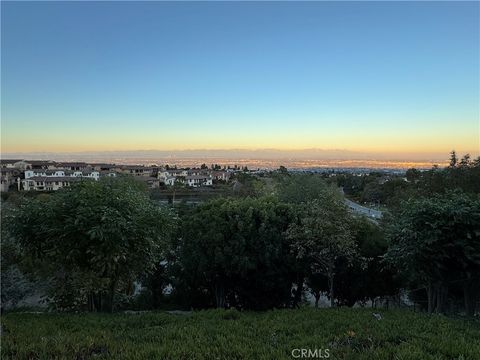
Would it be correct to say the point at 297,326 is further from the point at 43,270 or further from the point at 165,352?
the point at 43,270

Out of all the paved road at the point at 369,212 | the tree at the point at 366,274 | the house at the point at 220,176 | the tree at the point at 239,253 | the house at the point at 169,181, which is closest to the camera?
the tree at the point at 239,253

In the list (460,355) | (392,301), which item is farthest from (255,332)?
(392,301)

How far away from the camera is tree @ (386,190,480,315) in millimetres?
8523

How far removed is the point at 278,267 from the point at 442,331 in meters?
6.70

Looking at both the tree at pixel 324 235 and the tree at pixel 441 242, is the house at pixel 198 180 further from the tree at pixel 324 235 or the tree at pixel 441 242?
the tree at pixel 441 242

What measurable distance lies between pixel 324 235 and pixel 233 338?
239 inches

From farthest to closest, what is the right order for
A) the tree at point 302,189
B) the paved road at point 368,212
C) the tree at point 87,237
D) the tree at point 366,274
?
the tree at point 302,189, the paved road at point 368,212, the tree at point 366,274, the tree at point 87,237

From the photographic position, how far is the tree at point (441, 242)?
8523 mm

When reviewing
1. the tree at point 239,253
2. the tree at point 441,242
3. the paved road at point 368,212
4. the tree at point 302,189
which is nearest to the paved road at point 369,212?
the paved road at point 368,212

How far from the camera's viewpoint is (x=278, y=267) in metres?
11.8

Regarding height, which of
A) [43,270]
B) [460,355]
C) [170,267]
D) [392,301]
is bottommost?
[392,301]

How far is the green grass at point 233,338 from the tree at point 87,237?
1556 millimetres

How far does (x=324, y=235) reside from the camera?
10.5 metres

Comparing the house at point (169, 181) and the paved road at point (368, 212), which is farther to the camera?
the house at point (169, 181)
